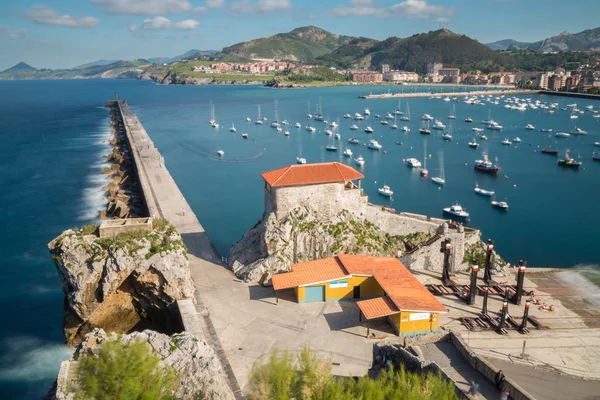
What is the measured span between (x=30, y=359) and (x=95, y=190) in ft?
109

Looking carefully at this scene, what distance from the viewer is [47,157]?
7300 cm

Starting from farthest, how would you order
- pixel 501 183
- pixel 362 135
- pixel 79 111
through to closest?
pixel 79 111, pixel 362 135, pixel 501 183

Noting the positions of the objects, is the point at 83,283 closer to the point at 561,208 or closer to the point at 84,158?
the point at 561,208

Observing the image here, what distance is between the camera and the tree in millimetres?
11898

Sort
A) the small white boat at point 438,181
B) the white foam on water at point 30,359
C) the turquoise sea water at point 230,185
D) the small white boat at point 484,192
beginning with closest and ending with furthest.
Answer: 1. the white foam on water at point 30,359
2. the turquoise sea water at point 230,185
3. the small white boat at point 484,192
4. the small white boat at point 438,181

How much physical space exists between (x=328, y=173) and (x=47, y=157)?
198 feet

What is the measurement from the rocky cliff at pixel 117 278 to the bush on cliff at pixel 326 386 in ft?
39.2

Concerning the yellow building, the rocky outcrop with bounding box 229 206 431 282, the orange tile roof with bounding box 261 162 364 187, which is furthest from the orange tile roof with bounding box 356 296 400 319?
the orange tile roof with bounding box 261 162 364 187

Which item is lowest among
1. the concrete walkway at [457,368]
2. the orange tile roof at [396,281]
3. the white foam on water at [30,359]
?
the white foam on water at [30,359]

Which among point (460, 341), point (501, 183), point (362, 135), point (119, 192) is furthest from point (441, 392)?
point (362, 135)

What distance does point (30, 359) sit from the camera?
24172 mm

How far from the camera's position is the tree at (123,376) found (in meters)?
11.9

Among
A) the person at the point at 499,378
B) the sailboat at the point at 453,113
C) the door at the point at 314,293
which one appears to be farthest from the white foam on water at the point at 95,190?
the sailboat at the point at 453,113

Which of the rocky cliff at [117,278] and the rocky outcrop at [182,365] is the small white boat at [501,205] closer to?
the rocky cliff at [117,278]
